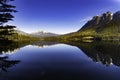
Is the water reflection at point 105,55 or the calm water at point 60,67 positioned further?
the water reflection at point 105,55

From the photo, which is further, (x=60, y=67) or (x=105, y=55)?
(x=105, y=55)

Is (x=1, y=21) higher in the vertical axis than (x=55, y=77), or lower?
higher

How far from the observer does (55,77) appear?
27.7m

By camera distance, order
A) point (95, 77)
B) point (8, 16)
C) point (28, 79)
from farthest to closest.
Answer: point (8, 16)
point (95, 77)
point (28, 79)

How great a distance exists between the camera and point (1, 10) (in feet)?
122

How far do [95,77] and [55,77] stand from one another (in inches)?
223

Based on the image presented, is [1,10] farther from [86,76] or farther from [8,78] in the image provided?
[86,76]

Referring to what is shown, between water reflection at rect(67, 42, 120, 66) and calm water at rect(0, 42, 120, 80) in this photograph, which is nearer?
calm water at rect(0, 42, 120, 80)

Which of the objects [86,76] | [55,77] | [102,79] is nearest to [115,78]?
[102,79]

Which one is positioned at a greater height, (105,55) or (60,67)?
(60,67)

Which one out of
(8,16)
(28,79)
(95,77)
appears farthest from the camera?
(8,16)

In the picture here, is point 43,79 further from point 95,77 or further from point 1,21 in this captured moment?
point 1,21

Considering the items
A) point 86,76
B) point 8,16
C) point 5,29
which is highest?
point 8,16

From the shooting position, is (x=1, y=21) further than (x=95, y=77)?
Yes
